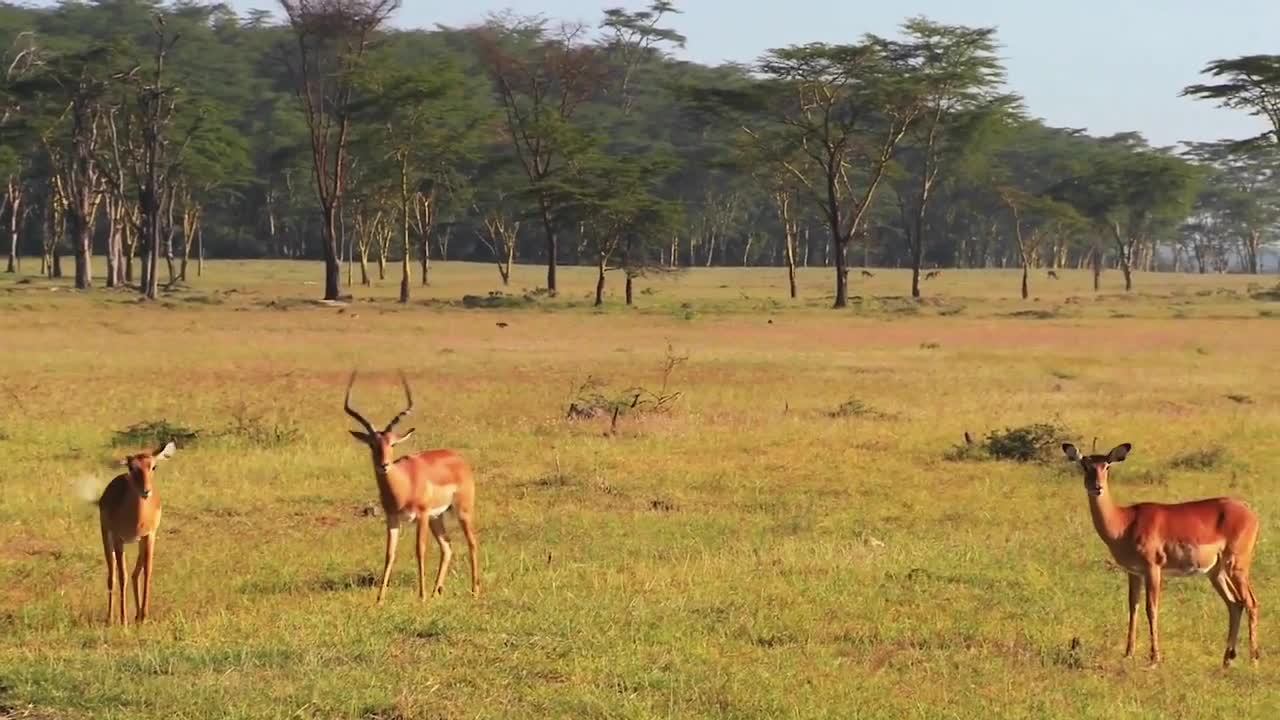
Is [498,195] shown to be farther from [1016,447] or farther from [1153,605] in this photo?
[1153,605]

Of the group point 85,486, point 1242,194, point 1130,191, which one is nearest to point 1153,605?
point 85,486

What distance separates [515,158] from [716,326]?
2524 cm

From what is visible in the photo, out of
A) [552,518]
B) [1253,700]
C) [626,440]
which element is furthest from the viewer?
[626,440]

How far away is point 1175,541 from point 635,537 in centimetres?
466

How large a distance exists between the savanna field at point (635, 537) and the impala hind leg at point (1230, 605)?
13cm

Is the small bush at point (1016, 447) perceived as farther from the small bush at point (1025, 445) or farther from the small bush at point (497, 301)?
the small bush at point (497, 301)

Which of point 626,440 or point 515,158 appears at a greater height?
point 515,158

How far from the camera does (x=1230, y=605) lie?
784cm

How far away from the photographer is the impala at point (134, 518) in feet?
27.4

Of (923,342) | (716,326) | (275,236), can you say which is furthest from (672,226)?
(275,236)

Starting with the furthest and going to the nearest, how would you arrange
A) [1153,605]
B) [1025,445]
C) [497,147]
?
[497,147]
[1025,445]
[1153,605]

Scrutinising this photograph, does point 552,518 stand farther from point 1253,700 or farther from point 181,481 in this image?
point 1253,700

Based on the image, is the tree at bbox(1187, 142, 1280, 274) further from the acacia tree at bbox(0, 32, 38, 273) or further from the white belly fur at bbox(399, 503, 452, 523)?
the white belly fur at bbox(399, 503, 452, 523)

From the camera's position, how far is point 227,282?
6128cm
